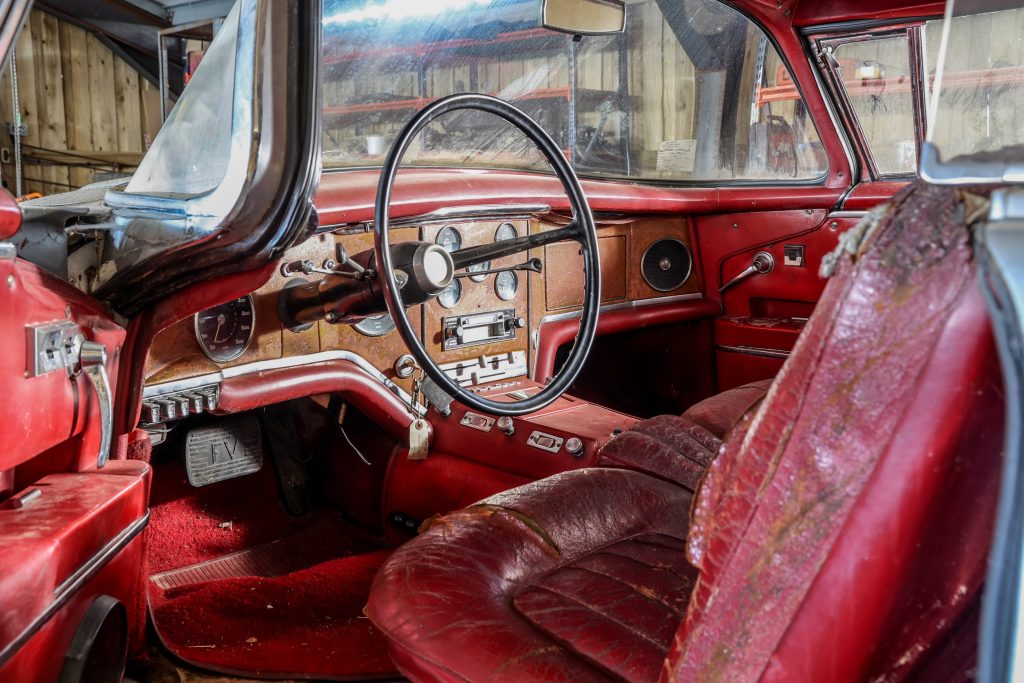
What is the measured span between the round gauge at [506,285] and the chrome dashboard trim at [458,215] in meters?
0.16

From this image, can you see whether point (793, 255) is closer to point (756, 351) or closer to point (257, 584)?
point (756, 351)

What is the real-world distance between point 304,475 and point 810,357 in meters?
1.99

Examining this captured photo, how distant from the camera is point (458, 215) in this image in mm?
2156

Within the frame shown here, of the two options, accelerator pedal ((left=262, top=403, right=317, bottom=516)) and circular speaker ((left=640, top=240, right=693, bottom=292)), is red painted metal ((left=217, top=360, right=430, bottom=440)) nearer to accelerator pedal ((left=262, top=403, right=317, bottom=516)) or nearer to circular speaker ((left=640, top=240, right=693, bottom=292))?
accelerator pedal ((left=262, top=403, right=317, bottom=516))

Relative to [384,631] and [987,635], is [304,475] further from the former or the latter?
[987,635]

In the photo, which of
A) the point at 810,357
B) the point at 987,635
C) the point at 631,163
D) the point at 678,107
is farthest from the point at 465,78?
the point at 987,635

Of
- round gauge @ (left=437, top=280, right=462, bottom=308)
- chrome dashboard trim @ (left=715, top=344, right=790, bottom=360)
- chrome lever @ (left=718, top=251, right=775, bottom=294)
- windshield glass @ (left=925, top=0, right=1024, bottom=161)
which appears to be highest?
windshield glass @ (left=925, top=0, right=1024, bottom=161)

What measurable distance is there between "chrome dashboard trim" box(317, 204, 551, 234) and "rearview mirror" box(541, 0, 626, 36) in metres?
0.44

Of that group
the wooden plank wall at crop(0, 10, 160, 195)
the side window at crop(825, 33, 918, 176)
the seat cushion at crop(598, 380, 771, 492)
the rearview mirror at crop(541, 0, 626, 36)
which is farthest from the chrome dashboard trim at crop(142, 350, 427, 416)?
the wooden plank wall at crop(0, 10, 160, 195)

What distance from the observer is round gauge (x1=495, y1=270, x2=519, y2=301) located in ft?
7.65

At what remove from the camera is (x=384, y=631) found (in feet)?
3.87

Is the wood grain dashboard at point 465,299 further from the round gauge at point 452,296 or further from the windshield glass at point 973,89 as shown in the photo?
the windshield glass at point 973,89

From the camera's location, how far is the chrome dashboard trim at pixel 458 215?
75.4 inches

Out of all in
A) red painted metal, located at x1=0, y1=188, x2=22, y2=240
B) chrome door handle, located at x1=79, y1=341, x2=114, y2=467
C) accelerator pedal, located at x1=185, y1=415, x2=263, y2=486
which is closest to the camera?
red painted metal, located at x1=0, y1=188, x2=22, y2=240
